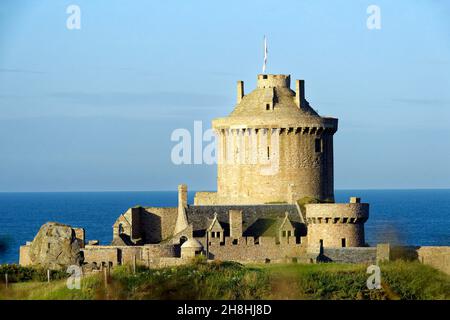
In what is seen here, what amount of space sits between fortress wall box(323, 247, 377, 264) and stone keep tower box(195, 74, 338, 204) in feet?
27.7

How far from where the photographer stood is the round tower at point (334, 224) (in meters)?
71.4

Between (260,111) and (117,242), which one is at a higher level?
(260,111)

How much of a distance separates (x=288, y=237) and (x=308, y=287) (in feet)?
61.0

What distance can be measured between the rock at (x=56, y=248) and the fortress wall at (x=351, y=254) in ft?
39.9

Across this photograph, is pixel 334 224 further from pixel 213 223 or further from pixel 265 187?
pixel 265 187

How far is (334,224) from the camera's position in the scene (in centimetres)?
7162

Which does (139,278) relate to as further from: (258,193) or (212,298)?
(258,193)

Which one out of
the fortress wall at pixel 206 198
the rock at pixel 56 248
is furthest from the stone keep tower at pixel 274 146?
the rock at pixel 56 248

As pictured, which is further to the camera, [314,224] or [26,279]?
[314,224]

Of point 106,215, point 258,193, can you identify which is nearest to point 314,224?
point 258,193

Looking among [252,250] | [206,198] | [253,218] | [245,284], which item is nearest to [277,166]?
[206,198]

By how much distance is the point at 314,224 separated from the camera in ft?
236

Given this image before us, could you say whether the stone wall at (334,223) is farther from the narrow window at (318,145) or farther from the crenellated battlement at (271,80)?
the crenellated battlement at (271,80)
